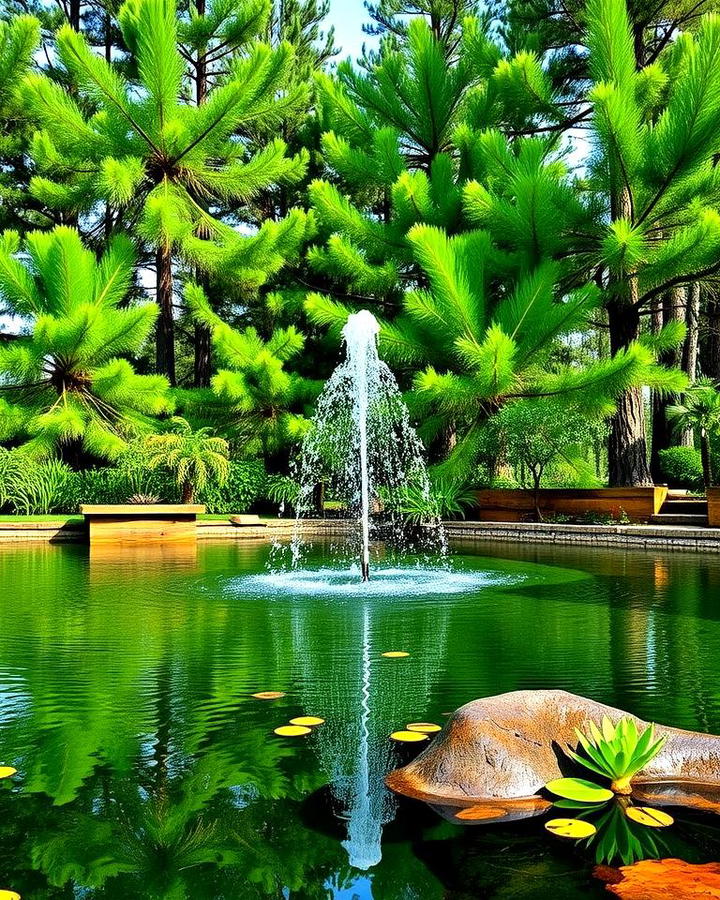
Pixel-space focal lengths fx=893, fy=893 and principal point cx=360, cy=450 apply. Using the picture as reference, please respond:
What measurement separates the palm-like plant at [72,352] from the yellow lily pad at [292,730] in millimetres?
12978

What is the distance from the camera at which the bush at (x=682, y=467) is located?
1520cm

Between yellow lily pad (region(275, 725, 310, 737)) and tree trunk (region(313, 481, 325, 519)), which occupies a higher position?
tree trunk (region(313, 481, 325, 519))

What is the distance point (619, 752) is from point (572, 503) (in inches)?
426

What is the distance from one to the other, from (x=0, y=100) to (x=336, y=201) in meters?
7.99

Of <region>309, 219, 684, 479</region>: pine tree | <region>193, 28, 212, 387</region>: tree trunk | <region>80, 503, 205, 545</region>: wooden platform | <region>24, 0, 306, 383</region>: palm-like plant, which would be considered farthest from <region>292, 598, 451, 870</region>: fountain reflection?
<region>193, 28, 212, 387</region>: tree trunk

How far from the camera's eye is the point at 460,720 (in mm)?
2480

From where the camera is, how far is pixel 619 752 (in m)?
2.35

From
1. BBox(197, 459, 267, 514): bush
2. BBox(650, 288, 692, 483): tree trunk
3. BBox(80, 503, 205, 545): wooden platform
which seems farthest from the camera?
BBox(650, 288, 692, 483): tree trunk

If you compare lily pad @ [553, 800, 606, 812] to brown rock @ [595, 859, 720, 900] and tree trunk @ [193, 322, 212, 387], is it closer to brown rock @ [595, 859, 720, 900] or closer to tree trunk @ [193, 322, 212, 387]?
brown rock @ [595, 859, 720, 900]

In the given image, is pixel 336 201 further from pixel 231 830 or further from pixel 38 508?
pixel 231 830

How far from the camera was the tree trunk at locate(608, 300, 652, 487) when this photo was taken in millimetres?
13820

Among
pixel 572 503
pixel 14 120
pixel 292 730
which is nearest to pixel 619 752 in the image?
pixel 292 730

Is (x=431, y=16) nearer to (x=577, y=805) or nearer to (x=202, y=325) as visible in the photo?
(x=202, y=325)

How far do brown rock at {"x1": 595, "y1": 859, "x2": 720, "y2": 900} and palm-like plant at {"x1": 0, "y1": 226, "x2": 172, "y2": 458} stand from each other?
14.2 meters
